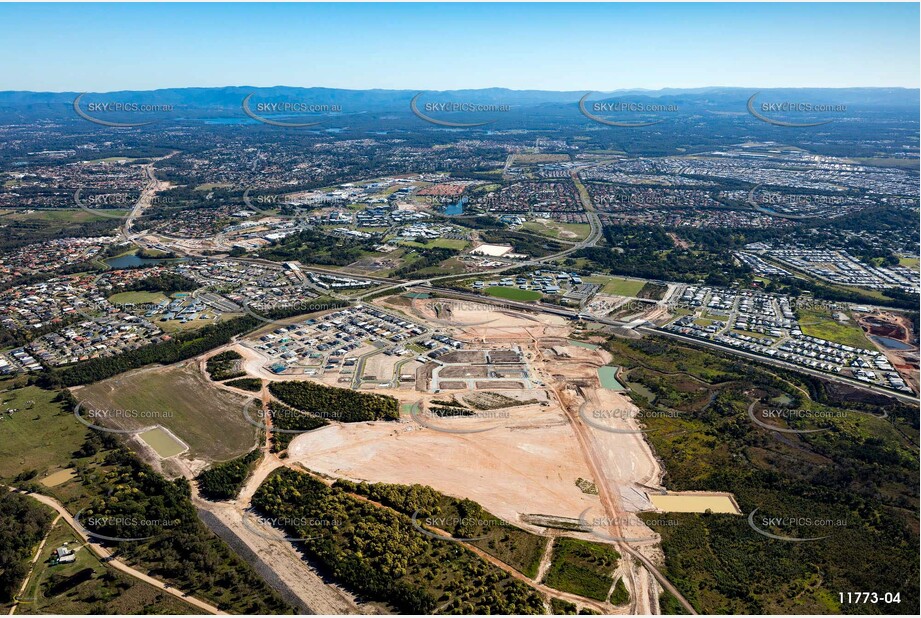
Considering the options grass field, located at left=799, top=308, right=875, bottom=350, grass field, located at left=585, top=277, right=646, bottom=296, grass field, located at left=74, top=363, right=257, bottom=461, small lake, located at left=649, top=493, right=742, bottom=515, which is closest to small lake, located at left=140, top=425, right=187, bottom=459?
grass field, located at left=74, top=363, right=257, bottom=461

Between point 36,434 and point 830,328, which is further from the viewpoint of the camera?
point 830,328

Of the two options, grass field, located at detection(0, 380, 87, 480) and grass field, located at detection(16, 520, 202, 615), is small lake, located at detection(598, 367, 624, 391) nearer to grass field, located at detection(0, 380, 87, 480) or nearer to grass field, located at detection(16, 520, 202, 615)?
grass field, located at detection(16, 520, 202, 615)

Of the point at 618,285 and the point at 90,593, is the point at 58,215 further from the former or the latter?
the point at 90,593

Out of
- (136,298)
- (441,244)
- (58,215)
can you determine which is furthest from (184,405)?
(58,215)

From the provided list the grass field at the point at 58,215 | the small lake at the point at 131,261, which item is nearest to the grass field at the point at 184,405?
the small lake at the point at 131,261

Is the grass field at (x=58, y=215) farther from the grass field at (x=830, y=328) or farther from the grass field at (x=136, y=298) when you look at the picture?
the grass field at (x=830, y=328)

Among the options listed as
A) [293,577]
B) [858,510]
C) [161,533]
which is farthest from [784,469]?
[161,533]
